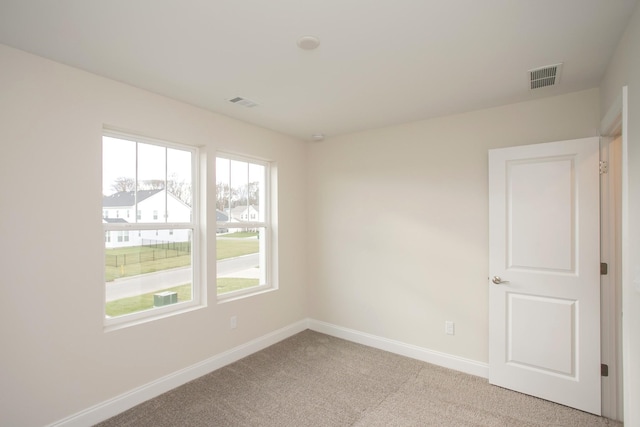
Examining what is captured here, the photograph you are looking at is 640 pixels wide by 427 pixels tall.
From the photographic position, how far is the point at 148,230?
2816 mm

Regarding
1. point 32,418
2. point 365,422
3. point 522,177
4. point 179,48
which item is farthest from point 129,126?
point 522,177

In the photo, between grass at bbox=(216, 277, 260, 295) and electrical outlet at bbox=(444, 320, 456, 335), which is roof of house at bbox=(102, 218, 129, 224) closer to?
grass at bbox=(216, 277, 260, 295)

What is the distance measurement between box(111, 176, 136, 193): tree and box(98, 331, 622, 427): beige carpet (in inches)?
69.3

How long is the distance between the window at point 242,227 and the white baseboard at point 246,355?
62 centimetres

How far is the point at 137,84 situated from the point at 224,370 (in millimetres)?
2709

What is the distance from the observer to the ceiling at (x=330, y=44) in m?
1.62

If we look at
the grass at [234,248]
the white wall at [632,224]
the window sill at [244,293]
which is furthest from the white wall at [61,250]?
the white wall at [632,224]

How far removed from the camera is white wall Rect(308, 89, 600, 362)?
3025 mm

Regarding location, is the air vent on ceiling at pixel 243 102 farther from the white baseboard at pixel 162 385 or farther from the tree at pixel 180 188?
the white baseboard at pixel 162 385

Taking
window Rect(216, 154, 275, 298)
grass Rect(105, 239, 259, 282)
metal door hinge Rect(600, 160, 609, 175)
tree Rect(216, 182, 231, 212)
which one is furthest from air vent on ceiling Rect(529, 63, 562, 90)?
grass Rect(105, 239, 259, 282)

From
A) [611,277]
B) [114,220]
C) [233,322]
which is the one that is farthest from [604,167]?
[114,220]

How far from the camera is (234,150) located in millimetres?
3432

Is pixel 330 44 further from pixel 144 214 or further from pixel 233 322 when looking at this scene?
pixel 233 322

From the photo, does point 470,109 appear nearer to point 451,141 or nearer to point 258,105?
point 451,141
